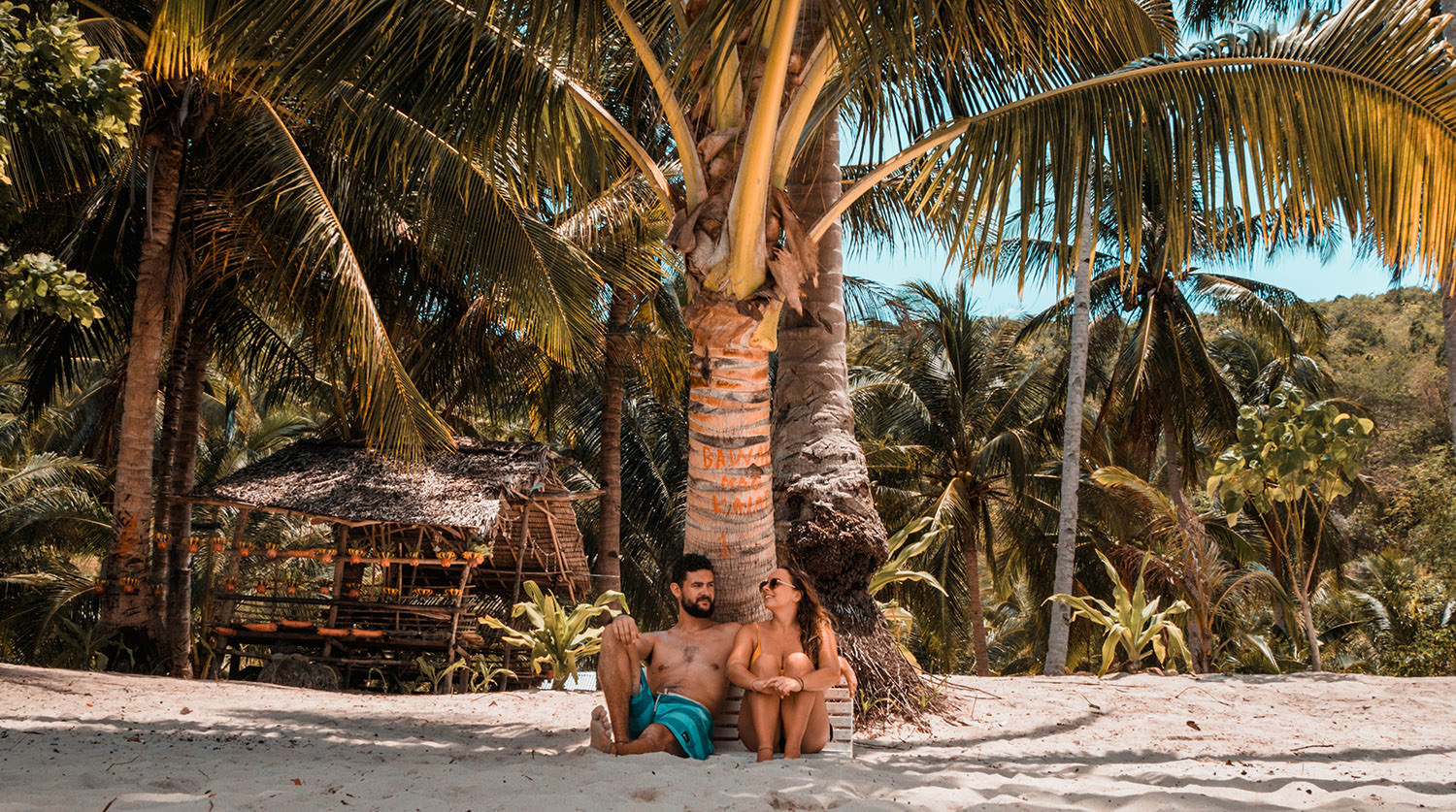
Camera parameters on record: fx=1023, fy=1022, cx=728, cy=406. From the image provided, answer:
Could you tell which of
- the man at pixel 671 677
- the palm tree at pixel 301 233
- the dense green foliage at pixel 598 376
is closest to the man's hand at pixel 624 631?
the man at pixel 671 677

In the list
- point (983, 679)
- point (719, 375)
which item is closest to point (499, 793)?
point (719, 375)

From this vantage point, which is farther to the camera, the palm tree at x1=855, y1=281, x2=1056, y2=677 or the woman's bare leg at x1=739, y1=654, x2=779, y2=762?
→ the palm tree at x1=855, y1=281, x2=1056, y2=677

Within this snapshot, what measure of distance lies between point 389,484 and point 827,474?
6.32 metres

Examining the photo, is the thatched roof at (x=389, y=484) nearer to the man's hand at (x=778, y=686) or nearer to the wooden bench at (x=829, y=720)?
the wooden bench at (x=829, y=720)

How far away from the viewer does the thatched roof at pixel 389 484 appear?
10.2 metres

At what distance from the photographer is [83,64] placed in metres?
3.70

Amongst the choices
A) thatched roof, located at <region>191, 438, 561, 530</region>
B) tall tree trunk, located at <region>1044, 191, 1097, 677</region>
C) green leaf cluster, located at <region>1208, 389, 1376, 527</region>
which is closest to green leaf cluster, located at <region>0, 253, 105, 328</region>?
thatched roof, located at <region>191, 438, 561, 530</region>

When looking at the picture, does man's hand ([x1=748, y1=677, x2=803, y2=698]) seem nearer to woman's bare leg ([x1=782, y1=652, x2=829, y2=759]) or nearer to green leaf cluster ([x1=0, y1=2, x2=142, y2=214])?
woman's bare leg ([x1=782, y1=652, x2=829, y2=759])

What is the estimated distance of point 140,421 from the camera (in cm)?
941

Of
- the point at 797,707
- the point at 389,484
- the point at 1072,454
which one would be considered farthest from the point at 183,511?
the point at 1072,454

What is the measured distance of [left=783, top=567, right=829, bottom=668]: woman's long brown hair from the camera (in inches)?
176

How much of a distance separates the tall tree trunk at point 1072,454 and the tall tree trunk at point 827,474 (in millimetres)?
6021

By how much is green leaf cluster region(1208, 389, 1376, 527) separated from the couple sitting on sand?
20.9 ft

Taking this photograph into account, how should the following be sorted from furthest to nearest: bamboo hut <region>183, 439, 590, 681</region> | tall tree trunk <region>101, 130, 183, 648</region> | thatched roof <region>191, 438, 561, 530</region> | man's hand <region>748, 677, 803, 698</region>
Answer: bamboo hut <region>183, 439, 590, 681</region> → thatched roof <region>191, 438, 561, 530</region> → tall tree trunk <region>101, 130, 183, 648</region> → man's hand <region>748, 677, 803, 698</region>
